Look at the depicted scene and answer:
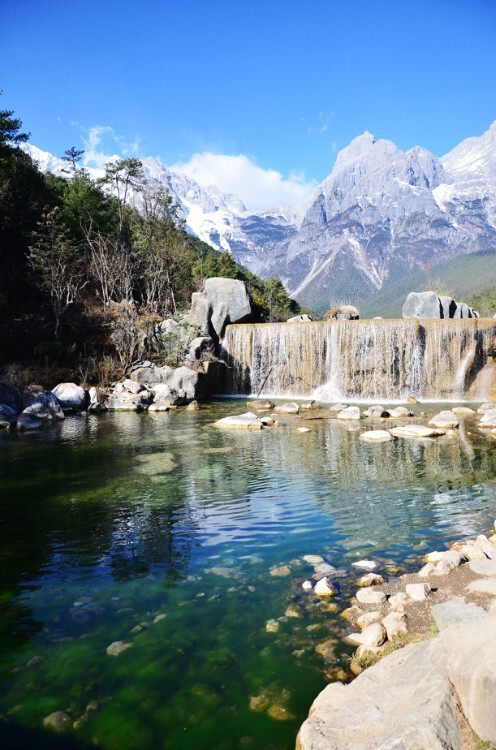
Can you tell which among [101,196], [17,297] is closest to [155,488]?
[17,297]

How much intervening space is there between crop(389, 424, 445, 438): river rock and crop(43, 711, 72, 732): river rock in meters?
10.3

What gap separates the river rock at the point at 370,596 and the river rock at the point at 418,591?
0.21m

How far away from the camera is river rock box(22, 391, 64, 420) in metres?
14.9

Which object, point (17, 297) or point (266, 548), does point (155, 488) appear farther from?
point (17, 297)

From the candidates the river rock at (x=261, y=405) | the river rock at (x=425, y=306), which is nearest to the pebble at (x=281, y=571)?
the river rock at (x=261, y=405)

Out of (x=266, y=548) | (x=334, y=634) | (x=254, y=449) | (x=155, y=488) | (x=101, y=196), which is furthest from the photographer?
(x=101, y=196)

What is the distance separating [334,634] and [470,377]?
58.2ft

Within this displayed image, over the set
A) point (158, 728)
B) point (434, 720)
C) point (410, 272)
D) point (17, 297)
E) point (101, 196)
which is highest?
point (410, 272)

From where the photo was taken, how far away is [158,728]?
2.64 metres

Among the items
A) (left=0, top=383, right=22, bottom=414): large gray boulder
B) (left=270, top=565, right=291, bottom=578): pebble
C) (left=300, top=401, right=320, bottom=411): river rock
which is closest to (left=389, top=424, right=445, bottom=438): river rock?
(left=300, top=401, right=320, bottom=411): river rock

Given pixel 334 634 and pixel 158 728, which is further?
pixel 334 634

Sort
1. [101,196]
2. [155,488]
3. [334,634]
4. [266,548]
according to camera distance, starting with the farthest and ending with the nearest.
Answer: [101,196], [155,488], [266,548], [334,634]

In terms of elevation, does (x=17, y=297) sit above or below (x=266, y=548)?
above

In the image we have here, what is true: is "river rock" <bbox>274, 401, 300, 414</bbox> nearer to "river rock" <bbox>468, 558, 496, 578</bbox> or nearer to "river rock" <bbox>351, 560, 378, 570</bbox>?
"river rock" <bbox>351, 560, 378, 570</bbox>
